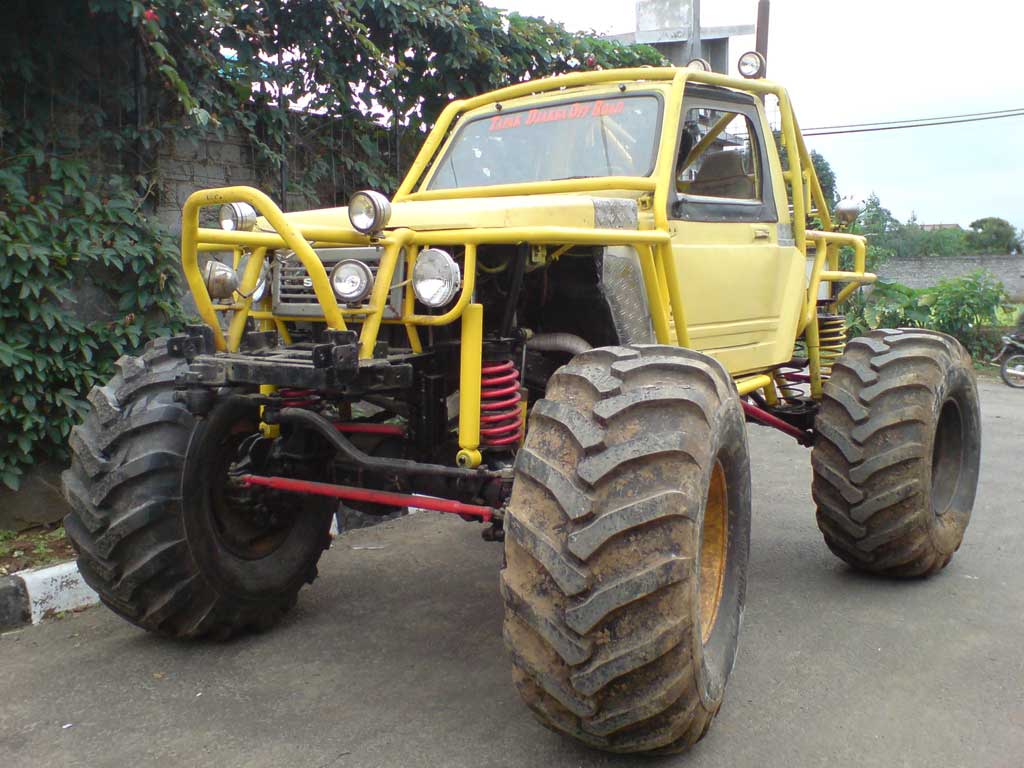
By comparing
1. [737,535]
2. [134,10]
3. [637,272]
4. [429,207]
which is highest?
[134,10]

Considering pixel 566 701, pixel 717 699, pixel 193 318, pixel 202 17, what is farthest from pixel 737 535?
pixel 202 17

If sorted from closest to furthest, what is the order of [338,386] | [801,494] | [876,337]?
[338,386] < [876,337] < [801,494]

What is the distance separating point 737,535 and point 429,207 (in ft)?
5.55

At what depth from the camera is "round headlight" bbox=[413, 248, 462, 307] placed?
Answer: 3.03 meters

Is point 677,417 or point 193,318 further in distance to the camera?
point 193,318

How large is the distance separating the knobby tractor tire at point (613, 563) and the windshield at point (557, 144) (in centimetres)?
153

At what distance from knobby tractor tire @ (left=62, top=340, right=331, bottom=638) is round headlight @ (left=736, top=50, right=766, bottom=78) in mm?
3072

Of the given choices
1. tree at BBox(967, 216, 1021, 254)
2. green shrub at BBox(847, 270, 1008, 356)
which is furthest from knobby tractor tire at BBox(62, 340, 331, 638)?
tree at BBox(967, 216, 1021, 254)

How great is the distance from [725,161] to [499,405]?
2115 millimetres

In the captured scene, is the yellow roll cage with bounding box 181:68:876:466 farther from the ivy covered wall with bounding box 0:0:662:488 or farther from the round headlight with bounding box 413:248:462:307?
the ivy covered wall with bounding box 0:0:662:488

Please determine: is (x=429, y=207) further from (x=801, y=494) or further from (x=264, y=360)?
(x=801, y=494)

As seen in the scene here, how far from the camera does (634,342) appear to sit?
12.2ft

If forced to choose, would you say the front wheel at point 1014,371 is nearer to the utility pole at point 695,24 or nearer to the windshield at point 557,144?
the utility pole at point 695,24

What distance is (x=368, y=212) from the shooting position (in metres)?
3.01
